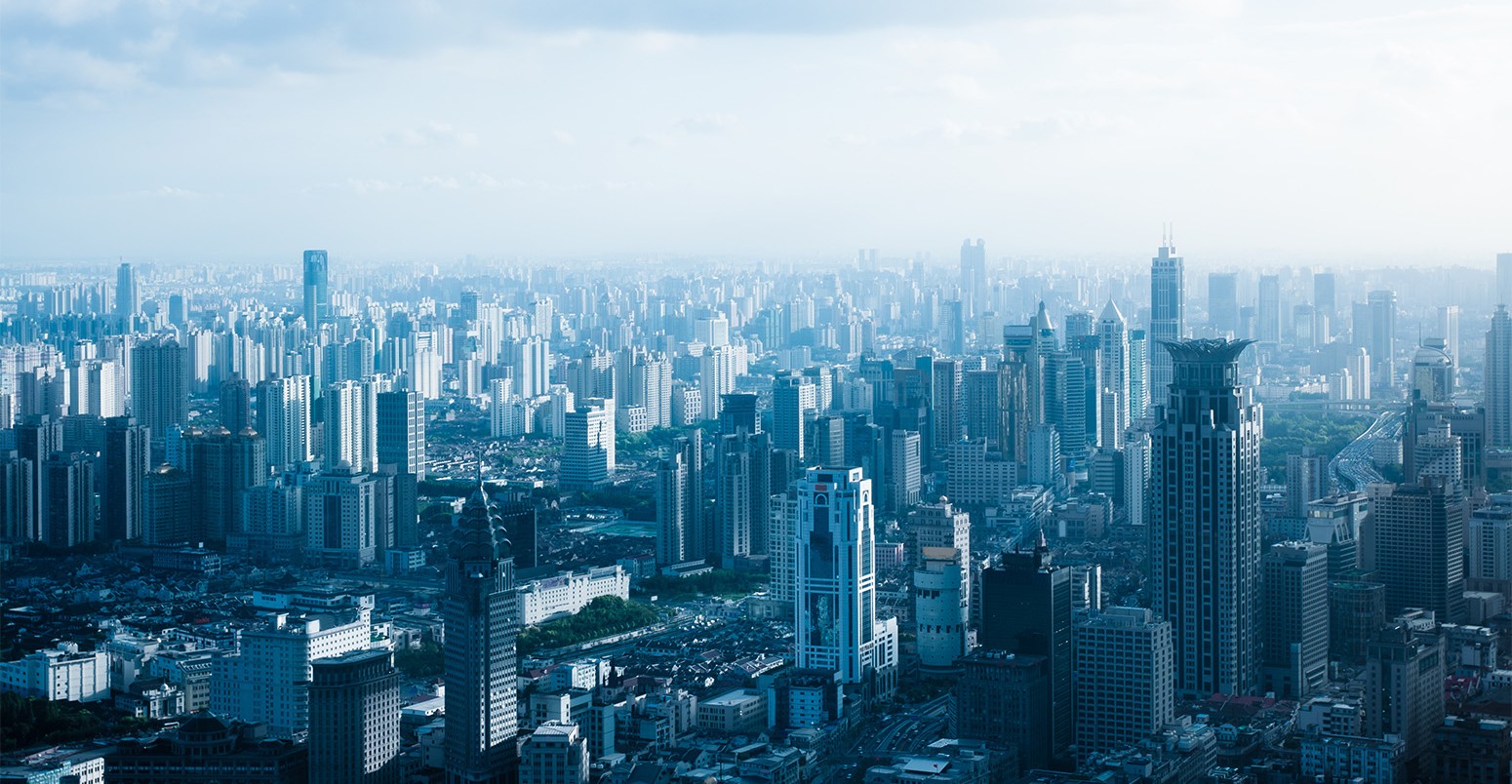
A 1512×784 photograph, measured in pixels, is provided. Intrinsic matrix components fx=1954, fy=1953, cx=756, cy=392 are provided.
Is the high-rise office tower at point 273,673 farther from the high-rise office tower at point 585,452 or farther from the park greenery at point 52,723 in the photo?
the high-rise office tower at point 585,452

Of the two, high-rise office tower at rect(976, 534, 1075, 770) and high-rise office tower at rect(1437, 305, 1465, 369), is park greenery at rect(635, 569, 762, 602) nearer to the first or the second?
high-rise office tower at rect(976, 534, 1075, 770)

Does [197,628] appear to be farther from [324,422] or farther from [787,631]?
[324,422]

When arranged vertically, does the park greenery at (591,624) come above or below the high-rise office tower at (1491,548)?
below

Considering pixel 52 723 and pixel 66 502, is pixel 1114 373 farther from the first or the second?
pixel 52 723

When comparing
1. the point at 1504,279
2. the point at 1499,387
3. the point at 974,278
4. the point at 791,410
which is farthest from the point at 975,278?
the point at 1504,279

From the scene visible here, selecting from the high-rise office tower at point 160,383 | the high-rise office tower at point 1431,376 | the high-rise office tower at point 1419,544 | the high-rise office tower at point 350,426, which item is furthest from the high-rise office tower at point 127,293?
the high-rise office tower at point 1431,376

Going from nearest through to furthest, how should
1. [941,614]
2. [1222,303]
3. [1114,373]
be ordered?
1. [941,614]
2. [1222,303]
3. [1114,373]

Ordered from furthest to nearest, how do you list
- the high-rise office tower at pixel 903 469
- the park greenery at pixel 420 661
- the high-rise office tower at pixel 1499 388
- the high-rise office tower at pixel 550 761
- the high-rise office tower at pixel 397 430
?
the high-rise office tower at pixel 397 430 → the high-rise office tower at pixel 903 469 → the high-rise office tower at pixel 1499 388 → the park greenery at pixel 420 661 → the high-rise office tower at pixel 550 761
